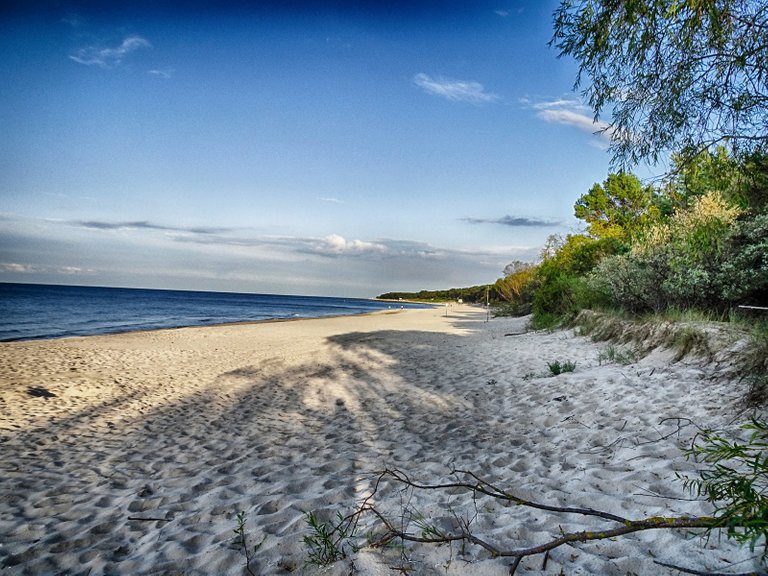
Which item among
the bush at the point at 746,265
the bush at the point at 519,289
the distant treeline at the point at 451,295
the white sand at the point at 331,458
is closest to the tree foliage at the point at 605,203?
the bush at the point at 519,289

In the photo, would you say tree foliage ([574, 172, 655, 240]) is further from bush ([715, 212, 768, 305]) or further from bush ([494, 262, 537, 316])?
bush ([715, 212, 768, 305])

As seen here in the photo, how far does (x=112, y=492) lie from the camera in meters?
4.05

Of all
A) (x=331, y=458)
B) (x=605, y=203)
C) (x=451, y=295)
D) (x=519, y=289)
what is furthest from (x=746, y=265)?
(x=451, y=295)

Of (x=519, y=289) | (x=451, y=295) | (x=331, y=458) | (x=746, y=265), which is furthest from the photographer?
(x=451, y=295)

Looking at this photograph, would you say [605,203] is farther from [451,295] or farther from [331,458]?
[451,295]

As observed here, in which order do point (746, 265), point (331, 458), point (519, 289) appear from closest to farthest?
1. point (331, 458)
2. point (746, 265)
3. point (519, 289)

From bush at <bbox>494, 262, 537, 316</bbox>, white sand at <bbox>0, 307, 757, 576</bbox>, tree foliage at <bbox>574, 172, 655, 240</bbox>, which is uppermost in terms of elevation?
tree foliage at <bbox>574, 172, 655, 240</bbox>

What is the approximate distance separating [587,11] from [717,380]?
15.4 ft

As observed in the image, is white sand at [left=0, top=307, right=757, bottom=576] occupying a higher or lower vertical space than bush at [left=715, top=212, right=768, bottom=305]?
lower

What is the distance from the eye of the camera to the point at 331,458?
15.6 feet

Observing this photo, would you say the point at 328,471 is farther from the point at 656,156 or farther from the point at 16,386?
the point at 16,386

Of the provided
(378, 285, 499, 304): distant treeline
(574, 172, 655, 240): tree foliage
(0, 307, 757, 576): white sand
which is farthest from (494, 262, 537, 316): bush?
(378, 285, 499, 304): distant treeline

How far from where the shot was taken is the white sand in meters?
2.69

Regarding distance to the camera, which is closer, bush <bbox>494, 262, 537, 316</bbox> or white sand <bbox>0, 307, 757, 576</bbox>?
white sand <bbox>0, 307, 757, 576</bbox>
